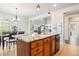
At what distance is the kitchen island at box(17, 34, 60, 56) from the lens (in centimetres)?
194

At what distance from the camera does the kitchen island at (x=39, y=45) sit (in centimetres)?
194

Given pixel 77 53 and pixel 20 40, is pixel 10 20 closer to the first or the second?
pixel 20 40

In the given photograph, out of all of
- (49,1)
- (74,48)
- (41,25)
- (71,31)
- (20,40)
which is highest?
(49,1)

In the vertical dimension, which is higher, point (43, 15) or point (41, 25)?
point (43, 15)

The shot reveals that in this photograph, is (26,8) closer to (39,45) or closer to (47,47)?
(39,45)

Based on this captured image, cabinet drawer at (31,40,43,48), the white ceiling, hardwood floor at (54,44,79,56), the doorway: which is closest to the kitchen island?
cabinet drawer at (31,40,43,48)

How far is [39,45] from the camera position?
1.99m

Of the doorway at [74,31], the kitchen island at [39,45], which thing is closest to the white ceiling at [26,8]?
the doorway at [74,31]

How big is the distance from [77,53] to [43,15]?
99 cm

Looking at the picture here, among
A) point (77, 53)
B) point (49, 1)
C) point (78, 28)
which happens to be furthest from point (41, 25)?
point (77, 53)

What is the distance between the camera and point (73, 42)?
201 cm

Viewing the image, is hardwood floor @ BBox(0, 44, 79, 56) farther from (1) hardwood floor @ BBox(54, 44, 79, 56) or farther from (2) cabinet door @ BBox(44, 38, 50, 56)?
(2) cabinet door @ BBox(44, 38, 50, 56)

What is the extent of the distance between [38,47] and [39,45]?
4 cm

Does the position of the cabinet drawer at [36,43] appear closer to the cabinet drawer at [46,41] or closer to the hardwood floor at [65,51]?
the cabinet drawer at [46,41]
